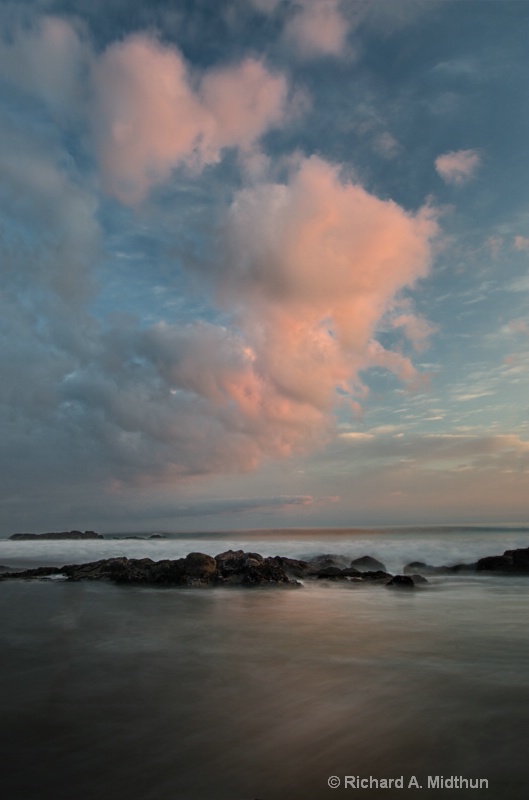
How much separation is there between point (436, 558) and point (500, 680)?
24206 mm

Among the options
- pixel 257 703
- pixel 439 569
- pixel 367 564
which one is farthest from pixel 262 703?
pixel 367 564

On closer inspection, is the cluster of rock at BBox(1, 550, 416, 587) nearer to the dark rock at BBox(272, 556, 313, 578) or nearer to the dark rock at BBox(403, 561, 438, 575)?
the dark rock at BBox(272, 556, 313, 578)

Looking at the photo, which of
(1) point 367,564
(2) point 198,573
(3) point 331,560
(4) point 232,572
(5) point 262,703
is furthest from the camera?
(3) point 331,560

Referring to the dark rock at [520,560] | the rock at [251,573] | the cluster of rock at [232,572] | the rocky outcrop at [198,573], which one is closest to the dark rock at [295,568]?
the cluster of rock at [232,572]

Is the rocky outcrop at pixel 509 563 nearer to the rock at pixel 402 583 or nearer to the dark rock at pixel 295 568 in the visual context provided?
the rock at pixel 402 583

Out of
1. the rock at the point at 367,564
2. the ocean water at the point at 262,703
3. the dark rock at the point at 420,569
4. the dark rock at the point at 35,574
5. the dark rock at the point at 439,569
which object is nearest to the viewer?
the ocean water at the point at 262,703

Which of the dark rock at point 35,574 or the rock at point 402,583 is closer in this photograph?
the rock at point 402,583

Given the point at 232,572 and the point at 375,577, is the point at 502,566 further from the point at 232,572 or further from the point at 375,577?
the point at 232,572

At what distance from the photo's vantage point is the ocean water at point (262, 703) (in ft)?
13.7

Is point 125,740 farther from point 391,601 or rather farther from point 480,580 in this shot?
point 480,580

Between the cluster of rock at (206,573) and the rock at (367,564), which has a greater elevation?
the cluster of rock at (206,573)

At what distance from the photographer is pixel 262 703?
19.6ft

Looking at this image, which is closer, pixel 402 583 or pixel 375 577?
pixel 402 583

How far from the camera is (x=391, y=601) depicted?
14320 mm
